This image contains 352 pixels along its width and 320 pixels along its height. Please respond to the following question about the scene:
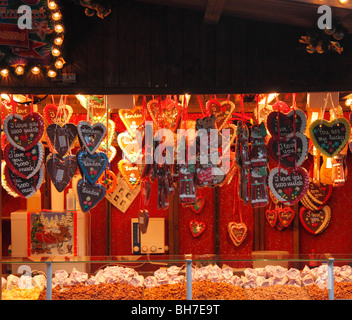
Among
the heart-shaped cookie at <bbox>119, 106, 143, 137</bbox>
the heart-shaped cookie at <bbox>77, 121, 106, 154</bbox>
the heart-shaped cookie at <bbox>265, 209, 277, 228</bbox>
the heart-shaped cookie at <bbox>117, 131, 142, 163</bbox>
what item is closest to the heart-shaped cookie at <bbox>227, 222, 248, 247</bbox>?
the heart-shaped cookie at <bbox>265, 209, 277, 228</bbox>

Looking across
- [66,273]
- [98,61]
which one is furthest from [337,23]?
[66,273]

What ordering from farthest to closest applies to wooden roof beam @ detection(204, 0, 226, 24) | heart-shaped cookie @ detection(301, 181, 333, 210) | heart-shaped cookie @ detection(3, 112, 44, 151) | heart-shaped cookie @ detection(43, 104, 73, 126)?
heart-shaped cookie @ detection(301, 181, 333, 210), heart-shaped cookie @ detection(43, 104, 73, 126), heart-shaped cookie @ detection(3, 112, 44, 151), wooden roof beam @ detection(204, 0, 226, 24)

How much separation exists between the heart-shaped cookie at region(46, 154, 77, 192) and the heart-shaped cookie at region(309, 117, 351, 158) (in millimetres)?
1892

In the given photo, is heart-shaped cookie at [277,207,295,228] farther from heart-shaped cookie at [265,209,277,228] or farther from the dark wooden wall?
the dark wooden wall

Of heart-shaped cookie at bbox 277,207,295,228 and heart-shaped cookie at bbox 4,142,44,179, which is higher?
heart-shaped cookie at bbox 4,142,44,179

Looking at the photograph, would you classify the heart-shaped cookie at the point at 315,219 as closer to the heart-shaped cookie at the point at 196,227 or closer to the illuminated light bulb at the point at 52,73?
the heart-shaped cookie at the point at 196,227

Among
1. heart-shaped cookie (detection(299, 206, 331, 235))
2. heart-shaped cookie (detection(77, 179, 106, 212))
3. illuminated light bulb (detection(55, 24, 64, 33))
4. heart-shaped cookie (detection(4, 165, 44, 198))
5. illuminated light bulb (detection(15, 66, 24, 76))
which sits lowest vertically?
heart-shaped cookie (detection(299, 206, 331, 235))

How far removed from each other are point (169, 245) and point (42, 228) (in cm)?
169

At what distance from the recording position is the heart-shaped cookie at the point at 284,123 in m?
3.84

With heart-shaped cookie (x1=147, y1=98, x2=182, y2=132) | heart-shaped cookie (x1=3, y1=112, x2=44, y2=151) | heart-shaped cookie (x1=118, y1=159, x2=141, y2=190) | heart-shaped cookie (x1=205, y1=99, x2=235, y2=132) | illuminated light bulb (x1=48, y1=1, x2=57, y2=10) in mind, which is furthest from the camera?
heart-shaped cookie (x1=118, y1=159, x2=141, y2=190)

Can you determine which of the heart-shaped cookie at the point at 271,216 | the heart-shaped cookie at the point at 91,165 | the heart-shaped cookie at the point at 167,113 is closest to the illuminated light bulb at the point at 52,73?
the heart-shaped cookie at the point at 91,165

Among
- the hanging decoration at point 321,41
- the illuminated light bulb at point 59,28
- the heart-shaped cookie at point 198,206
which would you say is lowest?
the heart-shaped cookie at point 198,206

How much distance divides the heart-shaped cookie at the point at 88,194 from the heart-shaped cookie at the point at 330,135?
1722 millimetres

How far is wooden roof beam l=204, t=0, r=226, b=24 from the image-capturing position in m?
3.22
